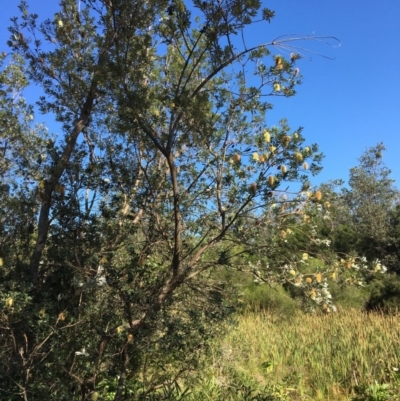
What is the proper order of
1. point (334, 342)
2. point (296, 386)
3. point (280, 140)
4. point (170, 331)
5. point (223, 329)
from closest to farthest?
point (280, 140)
point (170, 331)
point (223, 329)
point (296, 386)
point (334, 342)

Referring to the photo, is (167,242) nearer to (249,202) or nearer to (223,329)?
(249,202)

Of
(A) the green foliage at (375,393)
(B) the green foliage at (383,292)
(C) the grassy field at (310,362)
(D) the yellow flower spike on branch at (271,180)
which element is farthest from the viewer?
(B) the green foliage at (383,292)

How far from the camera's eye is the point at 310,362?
220 inches

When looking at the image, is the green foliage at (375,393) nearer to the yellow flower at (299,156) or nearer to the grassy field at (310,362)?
the grassy field at (310,362)

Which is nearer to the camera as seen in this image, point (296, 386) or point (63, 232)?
point (63, 232)

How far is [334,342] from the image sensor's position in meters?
6.14

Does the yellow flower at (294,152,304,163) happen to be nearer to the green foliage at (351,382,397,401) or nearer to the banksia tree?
the banksia tree

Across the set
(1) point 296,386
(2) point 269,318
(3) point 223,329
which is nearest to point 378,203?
(2) point 269,318

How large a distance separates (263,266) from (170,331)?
779mm

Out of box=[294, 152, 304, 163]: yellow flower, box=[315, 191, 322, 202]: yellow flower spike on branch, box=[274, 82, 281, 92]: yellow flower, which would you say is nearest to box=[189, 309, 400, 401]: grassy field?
box=[315, 191, 322, 202]: yellow flower spike on branch

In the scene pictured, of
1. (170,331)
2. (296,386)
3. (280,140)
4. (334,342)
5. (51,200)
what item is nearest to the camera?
(280,140)

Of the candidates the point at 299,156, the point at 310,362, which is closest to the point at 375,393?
the point at 310,362

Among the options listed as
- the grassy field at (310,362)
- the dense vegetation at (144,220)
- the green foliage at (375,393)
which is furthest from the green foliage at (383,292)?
the dense vegetation at (144,220)

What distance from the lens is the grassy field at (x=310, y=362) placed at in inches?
154
